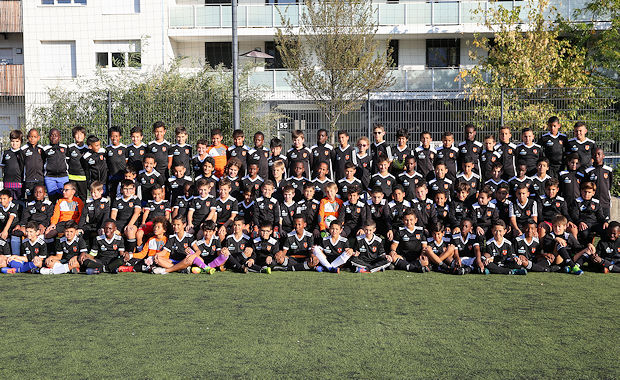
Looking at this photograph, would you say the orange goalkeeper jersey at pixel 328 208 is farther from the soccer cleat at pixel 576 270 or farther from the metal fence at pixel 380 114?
the soccer cleat at pixel 576 270

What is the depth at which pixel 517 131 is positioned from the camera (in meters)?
10.4

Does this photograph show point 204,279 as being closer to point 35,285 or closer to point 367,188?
point 35,285

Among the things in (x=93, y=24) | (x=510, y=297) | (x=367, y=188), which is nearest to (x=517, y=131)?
(x=367, y=188)

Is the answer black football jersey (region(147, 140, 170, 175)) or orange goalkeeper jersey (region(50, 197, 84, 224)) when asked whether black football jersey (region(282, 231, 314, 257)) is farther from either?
orange goalkeeper jersey (region(50, 197, 84, 224))

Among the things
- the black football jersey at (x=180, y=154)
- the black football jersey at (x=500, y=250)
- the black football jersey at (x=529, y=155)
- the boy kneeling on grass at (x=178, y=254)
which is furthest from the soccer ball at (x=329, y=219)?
the black football jersey at (x=529, y=155)

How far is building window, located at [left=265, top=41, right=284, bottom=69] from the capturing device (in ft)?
71.8

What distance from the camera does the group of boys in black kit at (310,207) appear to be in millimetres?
7617

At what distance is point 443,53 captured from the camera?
877 inches

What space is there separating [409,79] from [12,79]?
13.8 m

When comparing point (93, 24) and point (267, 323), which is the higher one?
point (93, 24)

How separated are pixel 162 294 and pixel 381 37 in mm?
16891

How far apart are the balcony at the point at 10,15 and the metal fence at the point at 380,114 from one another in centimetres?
1141

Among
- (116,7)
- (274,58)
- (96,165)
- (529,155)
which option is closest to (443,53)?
(274,58)

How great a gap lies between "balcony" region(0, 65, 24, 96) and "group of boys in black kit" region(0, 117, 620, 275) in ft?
Result: 46.1
